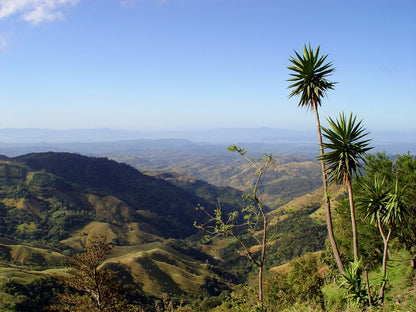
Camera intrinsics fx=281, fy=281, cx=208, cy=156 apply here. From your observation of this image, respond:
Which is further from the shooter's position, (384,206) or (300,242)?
(300,242)

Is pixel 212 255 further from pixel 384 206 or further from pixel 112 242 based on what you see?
pixel 384 206

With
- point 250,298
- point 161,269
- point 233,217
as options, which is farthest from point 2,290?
point 233,217

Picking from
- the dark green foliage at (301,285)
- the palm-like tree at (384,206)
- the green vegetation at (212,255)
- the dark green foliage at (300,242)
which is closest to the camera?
the palm-like tree at (384,206)

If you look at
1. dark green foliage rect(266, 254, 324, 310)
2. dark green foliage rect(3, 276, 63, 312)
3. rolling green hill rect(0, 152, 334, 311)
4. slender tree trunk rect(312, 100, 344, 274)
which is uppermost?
slender tree trunk rect(312, 100, 344, 274)

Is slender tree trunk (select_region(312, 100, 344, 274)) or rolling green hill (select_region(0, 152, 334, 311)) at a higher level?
slender tree trunk (select_region(312, 100, 344, 274))

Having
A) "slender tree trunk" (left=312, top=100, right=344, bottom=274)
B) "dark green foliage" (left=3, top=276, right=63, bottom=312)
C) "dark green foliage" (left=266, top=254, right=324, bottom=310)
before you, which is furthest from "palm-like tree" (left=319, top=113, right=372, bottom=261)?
"dark green foliage" (left=3, top=276, right=63, bottom=312)

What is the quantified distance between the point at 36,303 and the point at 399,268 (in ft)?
236

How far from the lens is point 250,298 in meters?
23.1

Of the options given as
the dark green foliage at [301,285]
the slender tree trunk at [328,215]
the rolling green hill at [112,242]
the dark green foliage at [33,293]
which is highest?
the slender tree trunk at [328,215]

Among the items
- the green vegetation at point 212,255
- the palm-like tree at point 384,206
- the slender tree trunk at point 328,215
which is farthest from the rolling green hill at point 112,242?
the slender tree trunk at point 328,215

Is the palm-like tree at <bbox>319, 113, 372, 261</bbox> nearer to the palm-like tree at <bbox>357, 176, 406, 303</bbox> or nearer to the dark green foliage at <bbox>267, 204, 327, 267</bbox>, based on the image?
the palm-like tree at <bbox>357, 176, 406, 303</bbox>

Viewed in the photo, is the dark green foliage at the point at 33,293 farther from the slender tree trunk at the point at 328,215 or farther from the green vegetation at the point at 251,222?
the slender tree trunk at the point at 328,215

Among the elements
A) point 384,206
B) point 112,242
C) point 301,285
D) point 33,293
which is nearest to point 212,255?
point 112,242

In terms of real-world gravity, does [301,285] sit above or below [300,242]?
above
